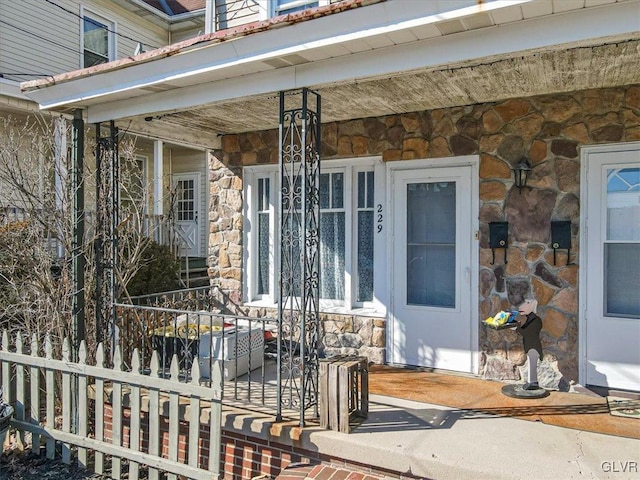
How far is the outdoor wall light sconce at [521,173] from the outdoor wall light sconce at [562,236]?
0.44m

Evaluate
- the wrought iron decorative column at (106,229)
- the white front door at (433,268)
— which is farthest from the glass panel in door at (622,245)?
the wrought iron decorative column at (106,229)

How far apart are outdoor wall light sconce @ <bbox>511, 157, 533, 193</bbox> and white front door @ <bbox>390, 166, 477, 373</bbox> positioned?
42 centimetres

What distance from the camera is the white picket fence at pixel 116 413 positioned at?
10.2 feet

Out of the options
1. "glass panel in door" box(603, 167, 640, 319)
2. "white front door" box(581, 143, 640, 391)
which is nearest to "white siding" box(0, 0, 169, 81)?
"white front door" box(581, 143, 640, 391)

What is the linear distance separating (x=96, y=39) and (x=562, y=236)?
10.1 metres

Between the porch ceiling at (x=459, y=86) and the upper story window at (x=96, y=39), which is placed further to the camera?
the upper story window at (x=96, y=39)

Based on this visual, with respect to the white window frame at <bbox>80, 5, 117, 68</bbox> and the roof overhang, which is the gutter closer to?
the roof overhang

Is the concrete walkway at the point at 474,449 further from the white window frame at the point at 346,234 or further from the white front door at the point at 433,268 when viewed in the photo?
the white window frame at the point at 346,234

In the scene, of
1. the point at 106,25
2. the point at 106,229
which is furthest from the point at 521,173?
the point at 106,25

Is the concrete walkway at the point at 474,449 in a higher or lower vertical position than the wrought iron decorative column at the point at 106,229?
lower

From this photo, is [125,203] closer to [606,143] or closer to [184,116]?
[184,116]

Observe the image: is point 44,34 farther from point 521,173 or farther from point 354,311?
point 521,173

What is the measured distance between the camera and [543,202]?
13.8ft

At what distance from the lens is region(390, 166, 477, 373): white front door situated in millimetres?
4543
